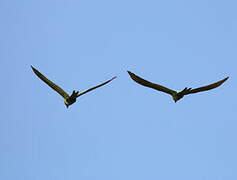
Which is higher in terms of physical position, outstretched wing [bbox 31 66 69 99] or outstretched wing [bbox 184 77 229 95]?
outstretched wing [bbox 184 77 229 95]

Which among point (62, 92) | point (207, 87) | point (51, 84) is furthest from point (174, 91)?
point (51, 84)

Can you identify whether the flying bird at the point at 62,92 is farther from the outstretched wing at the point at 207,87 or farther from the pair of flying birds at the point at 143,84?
the outstretched wing at the point at 207,87

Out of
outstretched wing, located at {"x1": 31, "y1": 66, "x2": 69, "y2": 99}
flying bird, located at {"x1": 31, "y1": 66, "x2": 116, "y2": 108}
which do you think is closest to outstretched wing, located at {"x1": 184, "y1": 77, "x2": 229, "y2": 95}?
flying bird, located at {"x1": 31, "y1": 66, "x2": 116, "y2": 108}

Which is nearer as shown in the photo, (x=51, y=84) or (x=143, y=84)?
(x=143, y=84)

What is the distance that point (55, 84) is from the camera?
1239 inches

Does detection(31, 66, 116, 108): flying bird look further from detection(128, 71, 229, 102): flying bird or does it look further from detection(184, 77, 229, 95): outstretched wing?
detection(184, 77, 229, 95): outstretched wing

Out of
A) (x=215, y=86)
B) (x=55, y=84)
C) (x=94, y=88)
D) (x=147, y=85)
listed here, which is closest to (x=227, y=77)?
(x=215, y=86)

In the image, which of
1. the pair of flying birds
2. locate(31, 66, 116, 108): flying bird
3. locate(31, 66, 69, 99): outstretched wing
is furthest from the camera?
locate(31, 66, 69, 99): outstretched wing

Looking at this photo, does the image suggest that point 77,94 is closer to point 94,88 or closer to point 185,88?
point 94,88

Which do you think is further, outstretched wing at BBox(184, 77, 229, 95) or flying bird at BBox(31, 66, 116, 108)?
flying bird at BBox(31, 66, 116, 108)

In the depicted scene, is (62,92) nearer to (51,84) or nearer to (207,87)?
(51,84)

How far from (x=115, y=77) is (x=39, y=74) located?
444cm

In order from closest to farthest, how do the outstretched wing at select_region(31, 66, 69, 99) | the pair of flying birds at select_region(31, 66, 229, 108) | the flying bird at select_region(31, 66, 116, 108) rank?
the pair of flying birds at select_region(31, 66, 229, 108) < the flying bird at select_region(31, 66, 116, 108) < the outstretched wing at select_region(31, 66, 69, 99)

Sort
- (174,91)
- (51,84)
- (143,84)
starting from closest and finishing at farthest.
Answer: (143,84) → (174,91) → (51,84)
